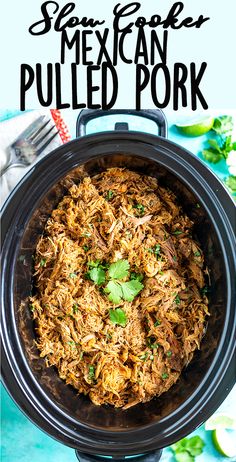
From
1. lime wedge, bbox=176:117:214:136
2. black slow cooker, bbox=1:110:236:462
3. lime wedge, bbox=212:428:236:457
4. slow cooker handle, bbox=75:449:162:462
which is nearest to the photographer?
black slow cooker, bbox=1:110:236:462

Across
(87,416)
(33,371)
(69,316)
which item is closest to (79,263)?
(69,316)

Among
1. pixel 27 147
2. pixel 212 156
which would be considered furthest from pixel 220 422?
pixel 27 147

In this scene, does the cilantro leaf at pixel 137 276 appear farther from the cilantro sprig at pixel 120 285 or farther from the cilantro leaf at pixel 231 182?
the cilantro leaf at pixel 231 182

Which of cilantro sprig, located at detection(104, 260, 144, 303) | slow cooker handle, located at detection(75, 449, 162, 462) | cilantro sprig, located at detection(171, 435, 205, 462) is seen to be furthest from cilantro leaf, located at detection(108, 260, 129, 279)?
cilantro sprig, located at detection(171, 435, 205, 462)

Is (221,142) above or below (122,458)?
above

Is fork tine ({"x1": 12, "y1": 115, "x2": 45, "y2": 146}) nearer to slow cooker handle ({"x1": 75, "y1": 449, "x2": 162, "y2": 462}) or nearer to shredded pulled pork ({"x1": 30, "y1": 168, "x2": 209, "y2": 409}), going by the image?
shredded pulled pork ({"x1": 30, "y1": 168, "x2": 209, "y2": 409})

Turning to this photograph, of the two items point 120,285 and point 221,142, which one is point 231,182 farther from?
point 120,285
